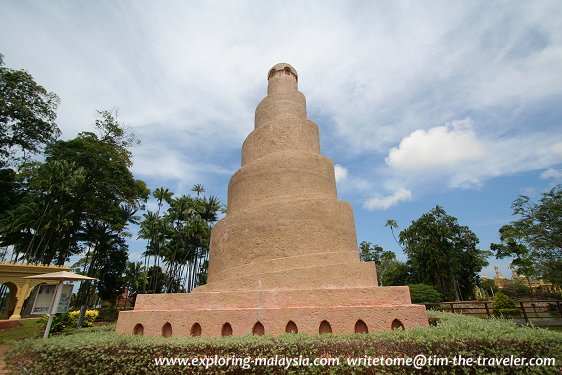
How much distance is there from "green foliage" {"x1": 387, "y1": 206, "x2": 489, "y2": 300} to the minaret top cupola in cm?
3170

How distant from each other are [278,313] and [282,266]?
1.39m

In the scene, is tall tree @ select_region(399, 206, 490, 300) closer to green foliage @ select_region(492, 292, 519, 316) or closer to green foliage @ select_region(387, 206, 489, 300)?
green foliage @ select_region(387, 206, 489, 300)

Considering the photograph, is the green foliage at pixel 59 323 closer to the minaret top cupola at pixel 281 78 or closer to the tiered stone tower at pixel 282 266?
the tiered stone tower at pixel 282 266

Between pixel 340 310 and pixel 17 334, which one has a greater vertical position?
pixel 340 310

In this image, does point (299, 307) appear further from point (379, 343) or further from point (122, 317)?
point (122, 317)

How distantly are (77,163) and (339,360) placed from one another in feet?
103

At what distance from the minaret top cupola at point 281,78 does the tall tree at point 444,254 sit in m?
31.7

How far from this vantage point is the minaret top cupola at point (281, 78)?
12086mm

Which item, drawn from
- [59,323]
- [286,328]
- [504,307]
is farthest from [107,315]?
[504,307]

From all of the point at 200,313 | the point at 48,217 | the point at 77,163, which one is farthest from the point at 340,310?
the point at 77,163

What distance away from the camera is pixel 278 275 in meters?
7.68

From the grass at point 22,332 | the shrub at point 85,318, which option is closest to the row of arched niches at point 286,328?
the grass at point 22,332

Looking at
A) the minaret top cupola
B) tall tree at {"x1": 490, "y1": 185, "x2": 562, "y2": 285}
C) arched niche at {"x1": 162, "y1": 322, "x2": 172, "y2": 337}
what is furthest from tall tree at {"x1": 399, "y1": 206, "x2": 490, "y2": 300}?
arched niche at {"x1": 162, "y1": 322, "x2": 172, "y2": 337}

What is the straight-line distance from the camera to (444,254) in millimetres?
35594
